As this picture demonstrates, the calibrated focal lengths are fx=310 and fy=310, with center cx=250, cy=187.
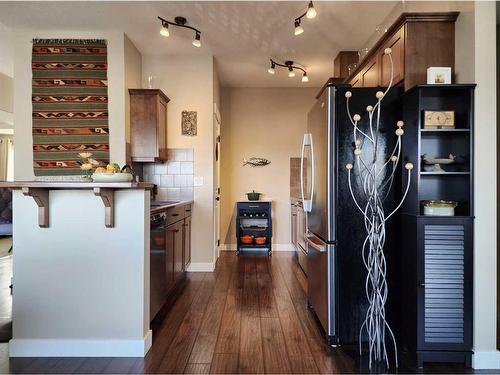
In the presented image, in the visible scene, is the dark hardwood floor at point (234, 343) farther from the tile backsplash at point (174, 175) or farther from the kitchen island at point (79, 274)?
the tile backsplash at point (174, 175)

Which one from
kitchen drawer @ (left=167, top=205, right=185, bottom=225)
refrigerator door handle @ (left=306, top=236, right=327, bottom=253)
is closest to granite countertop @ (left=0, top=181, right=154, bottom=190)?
kitchen drawer @ (left=167, top=205, right=185, bottom=225)

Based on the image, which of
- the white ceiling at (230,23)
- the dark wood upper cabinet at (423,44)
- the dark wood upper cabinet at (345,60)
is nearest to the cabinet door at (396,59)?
the dark wood upper cabinet at (423,44)

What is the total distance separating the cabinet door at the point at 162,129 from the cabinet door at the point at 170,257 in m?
1.20

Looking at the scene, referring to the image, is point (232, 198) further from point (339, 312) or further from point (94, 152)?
point (339, 312)

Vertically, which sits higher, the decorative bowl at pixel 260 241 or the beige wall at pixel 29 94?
the beige wall at pixel 29 94

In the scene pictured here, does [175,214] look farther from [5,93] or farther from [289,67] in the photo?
[5,93]

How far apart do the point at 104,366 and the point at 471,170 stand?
2539mm

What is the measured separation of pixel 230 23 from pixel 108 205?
231 cm

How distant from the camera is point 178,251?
127 inches

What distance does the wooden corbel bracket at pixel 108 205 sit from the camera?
1.92 m

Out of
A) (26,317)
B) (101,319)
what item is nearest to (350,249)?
(101,319)

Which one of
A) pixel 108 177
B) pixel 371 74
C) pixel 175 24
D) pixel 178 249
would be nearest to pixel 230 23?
pixel 175 24

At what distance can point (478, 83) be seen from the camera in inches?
75.1

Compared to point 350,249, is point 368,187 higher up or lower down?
higher up
